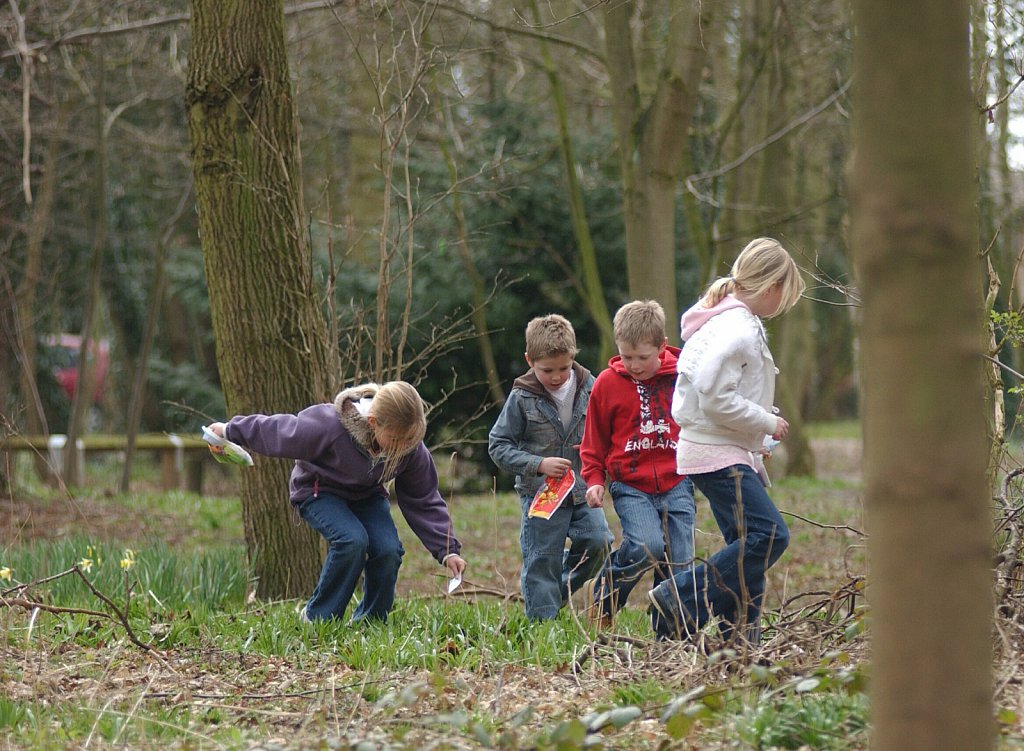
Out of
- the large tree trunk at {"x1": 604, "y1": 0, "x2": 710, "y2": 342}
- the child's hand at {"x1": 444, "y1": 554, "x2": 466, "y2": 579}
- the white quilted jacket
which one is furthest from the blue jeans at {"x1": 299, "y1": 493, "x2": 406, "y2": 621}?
the large tree trunk at {"x1": 604, "y1": 0, "x2": 710, "y2": 342}

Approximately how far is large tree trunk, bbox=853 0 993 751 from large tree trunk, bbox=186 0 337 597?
432cm

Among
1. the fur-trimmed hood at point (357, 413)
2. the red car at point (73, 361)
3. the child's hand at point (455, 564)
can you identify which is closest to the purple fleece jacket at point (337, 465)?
the fur-trimmed hood at point (357, 413)

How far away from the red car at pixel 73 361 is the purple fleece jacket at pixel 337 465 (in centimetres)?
937

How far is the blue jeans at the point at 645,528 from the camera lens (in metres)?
4.89

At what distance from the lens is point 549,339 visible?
5.15m

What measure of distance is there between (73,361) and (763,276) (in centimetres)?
1497

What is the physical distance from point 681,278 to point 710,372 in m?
9.30

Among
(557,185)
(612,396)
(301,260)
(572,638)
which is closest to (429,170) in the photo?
(557,185)

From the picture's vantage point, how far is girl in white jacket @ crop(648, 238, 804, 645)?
4328 mm

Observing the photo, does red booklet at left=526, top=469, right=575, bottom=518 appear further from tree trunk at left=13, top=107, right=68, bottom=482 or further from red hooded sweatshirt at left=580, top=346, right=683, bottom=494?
tree trunk at left=13, top=107, right=68, bottom=482

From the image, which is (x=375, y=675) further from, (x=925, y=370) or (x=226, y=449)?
(x=925, y=370)

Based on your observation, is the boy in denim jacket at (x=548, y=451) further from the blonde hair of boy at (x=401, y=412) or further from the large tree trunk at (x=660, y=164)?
the large tree trunk at (x=660, y=164)

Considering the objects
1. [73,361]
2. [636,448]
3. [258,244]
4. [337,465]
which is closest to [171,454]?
[73,361]

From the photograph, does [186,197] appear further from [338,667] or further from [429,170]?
[338,667]
